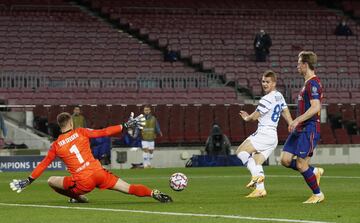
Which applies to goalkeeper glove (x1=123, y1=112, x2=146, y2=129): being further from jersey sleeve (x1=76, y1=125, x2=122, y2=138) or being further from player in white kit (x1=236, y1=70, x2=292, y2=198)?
player in white kit (x1=236, y1=70, x2=292, y2=198)

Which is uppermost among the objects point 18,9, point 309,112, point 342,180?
point 18,9

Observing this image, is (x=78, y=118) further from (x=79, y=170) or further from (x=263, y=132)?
(x=79, y=170)

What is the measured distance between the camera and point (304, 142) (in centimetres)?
1567

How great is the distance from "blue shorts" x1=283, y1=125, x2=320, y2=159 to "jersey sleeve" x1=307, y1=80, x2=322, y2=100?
0.49 metres

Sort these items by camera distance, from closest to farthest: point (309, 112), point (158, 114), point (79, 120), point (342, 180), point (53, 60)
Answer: point (309, 112), point (342, 180), point (79, 120), point (158, 114), point (53, 60)

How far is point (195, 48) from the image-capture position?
45.2 metres

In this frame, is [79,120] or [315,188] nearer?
[315,188]

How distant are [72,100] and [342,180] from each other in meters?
17.2

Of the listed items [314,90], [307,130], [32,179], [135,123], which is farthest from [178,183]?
Result: [314,90]

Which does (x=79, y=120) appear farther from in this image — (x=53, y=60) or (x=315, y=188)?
(x=315, y=188)

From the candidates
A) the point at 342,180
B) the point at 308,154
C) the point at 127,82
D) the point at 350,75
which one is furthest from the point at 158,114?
the point at 308,154

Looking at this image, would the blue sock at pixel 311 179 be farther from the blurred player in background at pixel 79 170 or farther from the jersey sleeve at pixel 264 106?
the jersey sleeve at pixel 264 106

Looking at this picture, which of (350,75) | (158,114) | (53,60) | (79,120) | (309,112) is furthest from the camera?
(350,75)

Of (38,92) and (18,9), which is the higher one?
(18,9)
